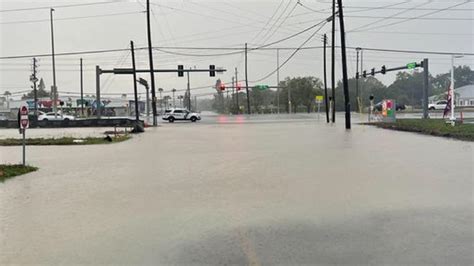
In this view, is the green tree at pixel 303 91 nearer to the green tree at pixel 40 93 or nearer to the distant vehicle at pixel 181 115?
the distant vehicle at pixel 181 115

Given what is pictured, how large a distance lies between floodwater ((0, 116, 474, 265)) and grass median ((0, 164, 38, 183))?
1.41 feet

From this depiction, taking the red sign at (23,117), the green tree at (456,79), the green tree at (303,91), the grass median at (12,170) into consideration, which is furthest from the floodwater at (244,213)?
the green tree at (456,79)

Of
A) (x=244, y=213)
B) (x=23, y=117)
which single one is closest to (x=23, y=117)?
(x=23, y=117)

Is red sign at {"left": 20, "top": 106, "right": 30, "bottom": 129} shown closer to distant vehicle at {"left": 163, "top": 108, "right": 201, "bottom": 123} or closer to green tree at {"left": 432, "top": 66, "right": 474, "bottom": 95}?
distant vehicle at {"left": 163, "top": 108, "right": 201, "bottom": 123}

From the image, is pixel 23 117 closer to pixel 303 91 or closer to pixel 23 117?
pixel 23 117

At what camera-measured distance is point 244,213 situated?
306 inches

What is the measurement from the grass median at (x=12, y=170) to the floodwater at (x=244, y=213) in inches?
16.9

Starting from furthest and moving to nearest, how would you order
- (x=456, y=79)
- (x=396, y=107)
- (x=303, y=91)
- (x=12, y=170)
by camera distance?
(x=456, y=79) < (x=303, y=91) < (x=396, y=107) < (x=12, y=170)

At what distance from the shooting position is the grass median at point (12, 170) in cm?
1250

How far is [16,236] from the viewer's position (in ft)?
21.6

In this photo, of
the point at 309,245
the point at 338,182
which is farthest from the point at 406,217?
the point at 338,182

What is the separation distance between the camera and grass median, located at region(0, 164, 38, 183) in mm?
12505

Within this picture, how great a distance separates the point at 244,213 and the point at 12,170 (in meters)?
8.46

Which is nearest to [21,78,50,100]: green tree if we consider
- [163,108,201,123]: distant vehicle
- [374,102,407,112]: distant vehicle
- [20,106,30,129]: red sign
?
[163,108,201,123]: distant vehicle
